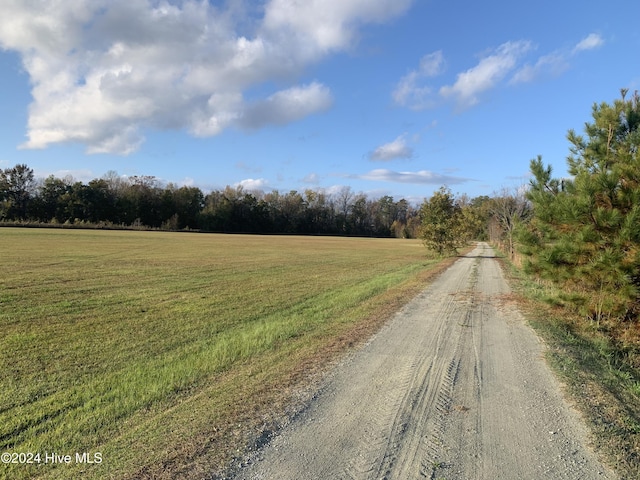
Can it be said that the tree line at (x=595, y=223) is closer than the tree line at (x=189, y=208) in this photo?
Yes

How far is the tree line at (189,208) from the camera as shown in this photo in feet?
307

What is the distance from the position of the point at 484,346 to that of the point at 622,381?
205 centimetres

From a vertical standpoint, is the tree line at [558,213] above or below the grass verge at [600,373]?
above

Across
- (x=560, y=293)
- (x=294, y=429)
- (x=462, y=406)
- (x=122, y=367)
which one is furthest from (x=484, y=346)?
(x=122, y=367)

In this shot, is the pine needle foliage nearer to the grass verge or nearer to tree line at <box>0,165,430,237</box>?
the grass verge

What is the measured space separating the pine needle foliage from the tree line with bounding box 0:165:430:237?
332 feet

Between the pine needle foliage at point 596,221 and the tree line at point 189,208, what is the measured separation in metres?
101

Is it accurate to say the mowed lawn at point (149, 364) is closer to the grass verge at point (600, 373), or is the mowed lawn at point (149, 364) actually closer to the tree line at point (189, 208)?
the grass verge at point (600, 373)

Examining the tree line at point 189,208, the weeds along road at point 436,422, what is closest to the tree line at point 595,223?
the weeds along road at point 436,422

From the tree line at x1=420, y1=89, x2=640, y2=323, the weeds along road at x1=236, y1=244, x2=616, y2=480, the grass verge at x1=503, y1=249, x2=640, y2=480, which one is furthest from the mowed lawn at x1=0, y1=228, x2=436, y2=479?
the tree line at x1=420, y1=89, x2=640, y2=323

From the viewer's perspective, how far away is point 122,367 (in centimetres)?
618

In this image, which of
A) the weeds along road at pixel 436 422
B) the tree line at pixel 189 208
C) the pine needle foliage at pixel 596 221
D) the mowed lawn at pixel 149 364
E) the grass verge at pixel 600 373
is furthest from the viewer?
the tree line at pixel 189 208

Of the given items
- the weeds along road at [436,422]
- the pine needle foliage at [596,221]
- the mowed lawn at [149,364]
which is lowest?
the mowed lawn at [149,364]

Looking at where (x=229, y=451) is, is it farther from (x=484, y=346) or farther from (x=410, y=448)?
(x=484, y=346)
